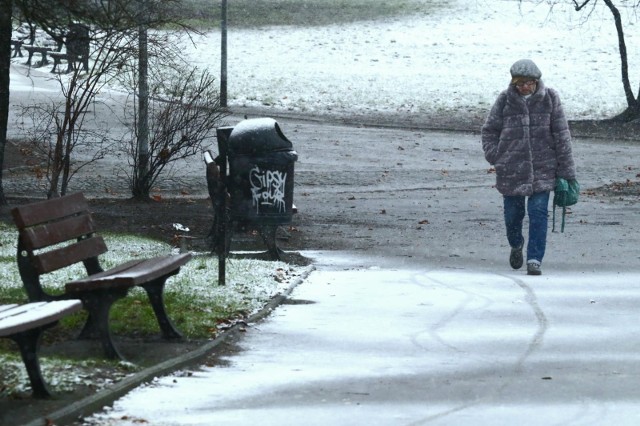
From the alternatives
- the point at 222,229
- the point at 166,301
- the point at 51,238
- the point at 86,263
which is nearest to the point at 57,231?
the point at 51,238

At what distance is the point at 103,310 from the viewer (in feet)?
25.3

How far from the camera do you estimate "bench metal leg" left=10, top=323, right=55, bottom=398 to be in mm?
6574

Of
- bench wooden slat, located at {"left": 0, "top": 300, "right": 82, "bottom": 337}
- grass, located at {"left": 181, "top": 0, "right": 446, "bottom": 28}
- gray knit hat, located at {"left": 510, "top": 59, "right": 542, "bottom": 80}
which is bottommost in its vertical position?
bench wooden slat, located at {"left": 0, "top": 300, "right": 82, "bottom": 337}

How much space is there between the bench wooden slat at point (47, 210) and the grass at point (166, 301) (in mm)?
778

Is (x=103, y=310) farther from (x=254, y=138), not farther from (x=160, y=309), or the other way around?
(x=254, y=138)

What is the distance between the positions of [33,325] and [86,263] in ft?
8.42

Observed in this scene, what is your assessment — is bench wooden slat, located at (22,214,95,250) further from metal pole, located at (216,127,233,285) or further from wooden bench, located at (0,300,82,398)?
metal pole, located at (216,127,233,285)

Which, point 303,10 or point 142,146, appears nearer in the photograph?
point 142,146

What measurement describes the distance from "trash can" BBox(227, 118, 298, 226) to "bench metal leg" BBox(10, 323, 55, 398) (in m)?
6.73

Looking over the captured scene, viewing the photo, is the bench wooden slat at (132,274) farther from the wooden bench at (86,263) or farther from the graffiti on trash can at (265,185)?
the graffiti on trash can at (265,185)

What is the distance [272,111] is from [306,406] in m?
30.4

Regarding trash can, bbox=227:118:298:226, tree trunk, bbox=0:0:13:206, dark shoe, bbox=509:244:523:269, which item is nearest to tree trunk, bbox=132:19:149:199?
tree trunk, bbox=0:0:13:206

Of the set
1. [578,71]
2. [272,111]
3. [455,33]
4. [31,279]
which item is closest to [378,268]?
[31,279]

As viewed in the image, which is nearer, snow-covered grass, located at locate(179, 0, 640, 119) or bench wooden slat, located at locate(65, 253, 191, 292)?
bench wooden slat, located at locate(65, 253, 191, 292)
